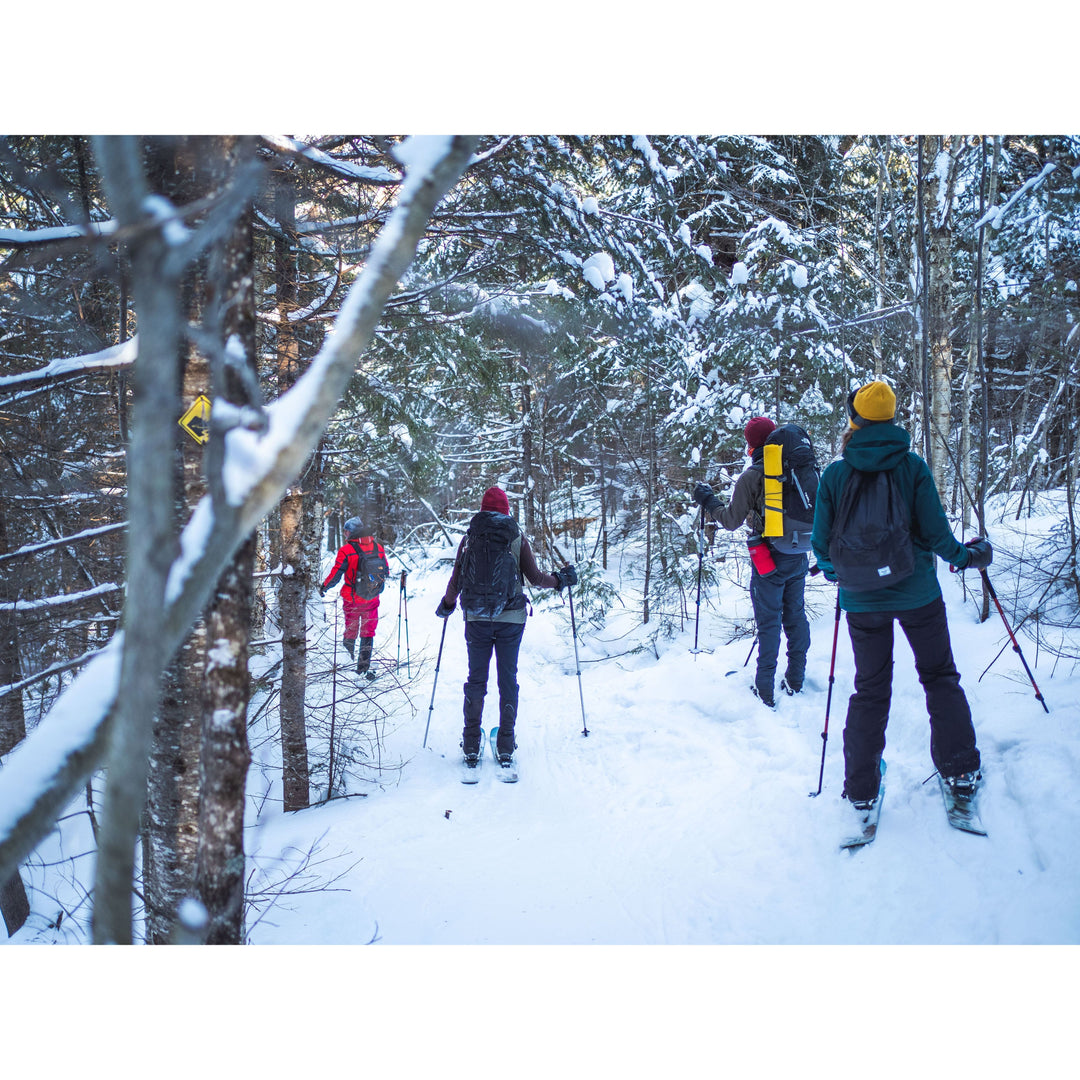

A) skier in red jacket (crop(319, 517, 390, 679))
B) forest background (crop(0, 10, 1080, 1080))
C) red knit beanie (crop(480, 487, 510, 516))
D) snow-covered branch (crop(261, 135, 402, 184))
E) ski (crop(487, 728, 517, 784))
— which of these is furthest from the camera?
skier in red jacket (crop(319, 517, 390, 679))

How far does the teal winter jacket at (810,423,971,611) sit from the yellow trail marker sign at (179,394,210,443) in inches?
102

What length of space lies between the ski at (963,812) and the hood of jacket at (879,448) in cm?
144

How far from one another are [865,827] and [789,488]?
216 centimetres

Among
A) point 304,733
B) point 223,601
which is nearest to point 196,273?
point 223,601

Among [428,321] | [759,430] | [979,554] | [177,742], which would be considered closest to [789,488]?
[759,430]

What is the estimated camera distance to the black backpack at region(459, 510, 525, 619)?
392 cm

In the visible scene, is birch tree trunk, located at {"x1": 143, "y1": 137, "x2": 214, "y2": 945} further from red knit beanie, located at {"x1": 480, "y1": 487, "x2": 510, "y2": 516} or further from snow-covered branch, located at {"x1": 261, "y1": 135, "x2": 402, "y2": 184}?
red knit beanie, located at {"x1": 480, "y1": 487, "x2": 510, "y2": 516}

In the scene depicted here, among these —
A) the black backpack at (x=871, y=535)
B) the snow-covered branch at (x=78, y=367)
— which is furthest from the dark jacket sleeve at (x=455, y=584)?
the black backpack at (x=871, y=535)

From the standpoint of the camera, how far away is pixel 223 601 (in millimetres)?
1404

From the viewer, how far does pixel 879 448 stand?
248 cm

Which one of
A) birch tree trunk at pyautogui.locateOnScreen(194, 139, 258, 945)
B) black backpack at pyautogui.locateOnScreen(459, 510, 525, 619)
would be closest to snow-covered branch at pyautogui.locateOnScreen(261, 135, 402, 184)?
birch tree trunk at pyautogui.locateOnScreen(194, 139, 258, 945)

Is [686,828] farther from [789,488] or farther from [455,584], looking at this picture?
[789,488]

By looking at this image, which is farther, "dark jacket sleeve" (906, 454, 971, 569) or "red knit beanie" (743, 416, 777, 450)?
A: "red knit beanie" (743, 416, 777, 450)
